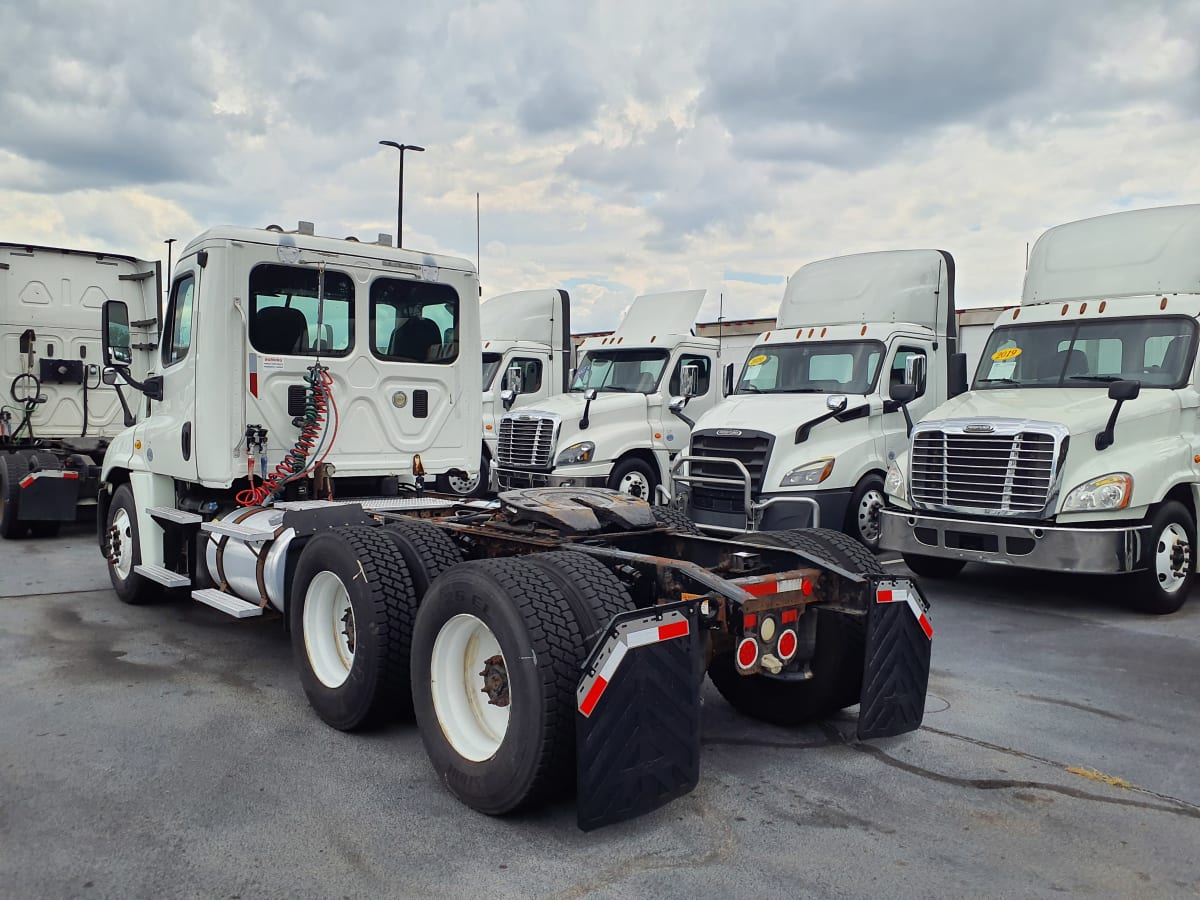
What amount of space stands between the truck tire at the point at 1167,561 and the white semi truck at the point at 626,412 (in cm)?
585

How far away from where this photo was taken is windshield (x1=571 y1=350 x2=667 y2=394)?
13.6 meters

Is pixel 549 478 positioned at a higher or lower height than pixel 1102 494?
lower

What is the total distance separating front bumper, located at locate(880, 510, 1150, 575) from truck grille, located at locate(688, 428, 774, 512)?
67.6 inches

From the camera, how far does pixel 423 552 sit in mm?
4969

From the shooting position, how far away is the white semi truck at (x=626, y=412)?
12727mm

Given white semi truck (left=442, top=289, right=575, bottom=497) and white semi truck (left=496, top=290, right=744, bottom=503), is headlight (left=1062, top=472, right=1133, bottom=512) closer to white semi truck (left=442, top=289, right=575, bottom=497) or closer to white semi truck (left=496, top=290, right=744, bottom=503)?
white semi truck (left=496, top=290, right=744, bottom=503)

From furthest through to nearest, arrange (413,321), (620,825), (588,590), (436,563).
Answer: (413,321), (436,563), (588,590), (620,825)

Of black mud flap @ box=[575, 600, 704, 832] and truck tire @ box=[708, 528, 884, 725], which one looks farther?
truck tire @ box=[708, 528, 884, 725]

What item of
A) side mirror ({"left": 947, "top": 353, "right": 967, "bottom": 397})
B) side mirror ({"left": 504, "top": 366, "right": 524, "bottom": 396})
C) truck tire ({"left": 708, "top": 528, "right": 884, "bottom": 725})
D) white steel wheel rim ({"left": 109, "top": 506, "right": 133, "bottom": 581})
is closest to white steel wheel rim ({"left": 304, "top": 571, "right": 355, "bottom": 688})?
truck tire ({"left": 708, "top": 528, "right": 884, "bottom": 725})

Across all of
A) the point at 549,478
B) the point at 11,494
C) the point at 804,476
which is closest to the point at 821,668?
the point at 804,476

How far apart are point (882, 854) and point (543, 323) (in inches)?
497

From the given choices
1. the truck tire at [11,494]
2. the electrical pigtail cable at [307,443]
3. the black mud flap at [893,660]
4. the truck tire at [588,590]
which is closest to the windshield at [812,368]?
the electrical pigtail cable at [307,443]

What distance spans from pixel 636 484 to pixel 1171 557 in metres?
6.75

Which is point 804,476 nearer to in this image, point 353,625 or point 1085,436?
point 1085,436
